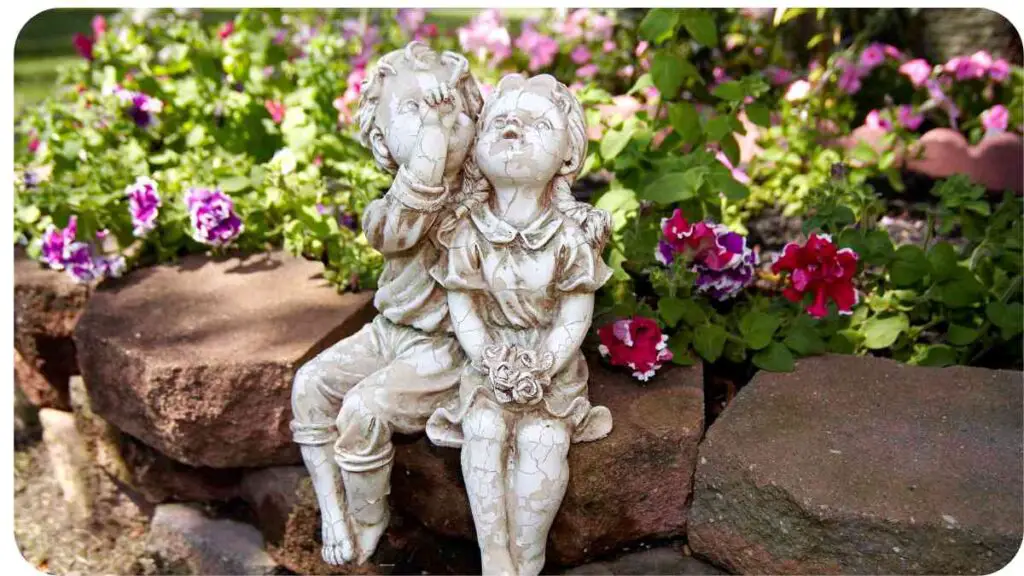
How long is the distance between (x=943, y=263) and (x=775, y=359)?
70 centimetres

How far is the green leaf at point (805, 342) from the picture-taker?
3088 mm

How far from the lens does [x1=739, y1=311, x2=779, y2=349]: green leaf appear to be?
3068 millimetres

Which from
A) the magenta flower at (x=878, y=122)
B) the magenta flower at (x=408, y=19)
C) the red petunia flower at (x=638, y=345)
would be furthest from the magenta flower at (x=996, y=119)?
the magenta flower at (x=408, y=19)

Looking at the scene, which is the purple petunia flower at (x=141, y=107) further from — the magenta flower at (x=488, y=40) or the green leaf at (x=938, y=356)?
the green leaf at (x=938, y=356)

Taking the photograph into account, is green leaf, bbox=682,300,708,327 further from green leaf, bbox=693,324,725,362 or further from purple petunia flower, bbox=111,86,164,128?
purple petunia flower, bbox=111,86,164,128

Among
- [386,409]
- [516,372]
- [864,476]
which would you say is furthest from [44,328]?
[864,476]

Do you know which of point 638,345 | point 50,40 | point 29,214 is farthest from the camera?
point 50,40

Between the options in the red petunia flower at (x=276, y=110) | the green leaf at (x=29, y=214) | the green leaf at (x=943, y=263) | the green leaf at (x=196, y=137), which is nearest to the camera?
the green leaf at (x=943, y=263)

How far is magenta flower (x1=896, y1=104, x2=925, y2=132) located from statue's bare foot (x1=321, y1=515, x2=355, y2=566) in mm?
3036

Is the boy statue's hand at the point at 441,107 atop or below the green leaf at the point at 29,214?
atop

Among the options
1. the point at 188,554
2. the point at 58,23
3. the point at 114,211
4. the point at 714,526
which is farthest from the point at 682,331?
the point at 58,23

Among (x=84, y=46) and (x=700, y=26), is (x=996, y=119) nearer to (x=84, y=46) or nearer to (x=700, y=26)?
(x=700, y=26)

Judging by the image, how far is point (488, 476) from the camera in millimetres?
2504

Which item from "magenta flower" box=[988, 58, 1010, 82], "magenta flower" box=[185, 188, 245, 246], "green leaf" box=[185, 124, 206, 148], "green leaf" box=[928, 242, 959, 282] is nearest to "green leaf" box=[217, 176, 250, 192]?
"magenta flower" box=[185, 188, 245, 246]
